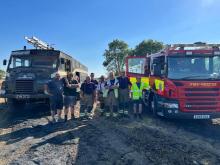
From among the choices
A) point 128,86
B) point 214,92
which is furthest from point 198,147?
point 128,86

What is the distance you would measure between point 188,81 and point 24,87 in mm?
6393

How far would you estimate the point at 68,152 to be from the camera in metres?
6.45

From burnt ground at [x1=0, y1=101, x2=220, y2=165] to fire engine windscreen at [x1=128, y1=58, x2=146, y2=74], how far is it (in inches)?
127

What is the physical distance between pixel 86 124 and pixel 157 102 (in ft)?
8.63

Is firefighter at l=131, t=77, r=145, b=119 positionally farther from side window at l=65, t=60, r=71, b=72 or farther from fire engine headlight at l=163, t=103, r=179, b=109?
side window at l=65, t=60, r=71, b=72

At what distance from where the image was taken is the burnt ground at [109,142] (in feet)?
19.7

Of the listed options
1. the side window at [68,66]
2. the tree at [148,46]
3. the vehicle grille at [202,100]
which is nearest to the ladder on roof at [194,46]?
the vehicle grille at [202,100]

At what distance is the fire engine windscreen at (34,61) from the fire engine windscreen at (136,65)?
3.96 meters

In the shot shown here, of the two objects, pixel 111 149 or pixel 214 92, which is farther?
pixel 214 92

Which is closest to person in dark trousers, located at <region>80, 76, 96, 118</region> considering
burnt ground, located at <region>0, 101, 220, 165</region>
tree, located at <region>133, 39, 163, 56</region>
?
burnt ground, located at <region>0, 101, 220, 165</region>

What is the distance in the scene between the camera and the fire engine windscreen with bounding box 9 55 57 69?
39.2 feet

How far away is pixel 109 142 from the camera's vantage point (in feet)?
23.9

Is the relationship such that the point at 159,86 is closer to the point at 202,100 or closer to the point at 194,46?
the point at 202,100

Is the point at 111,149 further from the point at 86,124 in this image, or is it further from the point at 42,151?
the point at 86,124
